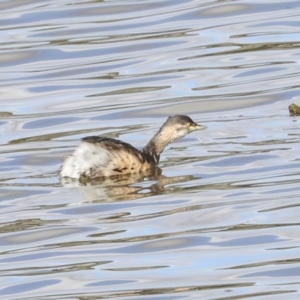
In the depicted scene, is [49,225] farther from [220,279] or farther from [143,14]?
[143,14]

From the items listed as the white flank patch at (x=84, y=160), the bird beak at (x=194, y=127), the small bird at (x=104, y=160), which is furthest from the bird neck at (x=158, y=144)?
the white flank patch at (x=84, y=160)

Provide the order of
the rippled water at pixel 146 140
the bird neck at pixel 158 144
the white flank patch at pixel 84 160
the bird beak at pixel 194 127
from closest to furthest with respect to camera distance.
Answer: the rippled water at pixel 146 140, the white flank patch at pixel 84 160, the bird neck at pixel 158 144, the bird beak at pixel 194 127

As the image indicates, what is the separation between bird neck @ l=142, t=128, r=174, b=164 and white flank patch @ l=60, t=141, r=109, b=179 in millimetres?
497

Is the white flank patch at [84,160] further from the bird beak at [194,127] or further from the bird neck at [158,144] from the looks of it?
the bird beak at [194,127]

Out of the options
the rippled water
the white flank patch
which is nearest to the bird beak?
the rippled water

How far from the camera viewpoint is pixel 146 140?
11008 millimetres

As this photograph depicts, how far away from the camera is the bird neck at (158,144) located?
1005 cm

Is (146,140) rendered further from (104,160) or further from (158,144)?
(104,160)

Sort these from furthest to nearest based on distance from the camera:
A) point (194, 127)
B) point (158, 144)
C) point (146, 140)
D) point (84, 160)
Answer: point (146, 140)
point (194, 127)
point (158, 144)
point (84, 160)

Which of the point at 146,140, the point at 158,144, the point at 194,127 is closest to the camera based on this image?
the point at 158,144

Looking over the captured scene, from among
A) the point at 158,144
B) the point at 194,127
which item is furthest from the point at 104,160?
the point at 194,127

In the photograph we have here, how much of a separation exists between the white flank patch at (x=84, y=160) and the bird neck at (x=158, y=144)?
50cm

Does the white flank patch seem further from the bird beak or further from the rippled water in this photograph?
the bird beak

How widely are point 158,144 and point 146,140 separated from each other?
77cm
